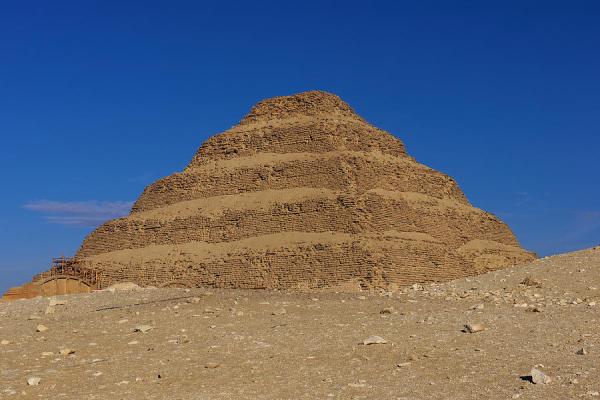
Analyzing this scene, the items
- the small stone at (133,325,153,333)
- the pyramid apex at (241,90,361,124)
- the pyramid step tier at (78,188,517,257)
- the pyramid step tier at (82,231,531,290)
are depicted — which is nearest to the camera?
the small stone at (133,325,153,333)

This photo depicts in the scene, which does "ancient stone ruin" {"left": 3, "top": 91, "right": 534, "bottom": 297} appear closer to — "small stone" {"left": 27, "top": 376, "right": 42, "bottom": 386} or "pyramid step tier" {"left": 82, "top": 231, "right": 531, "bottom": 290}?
"pyramid step tier" {"left": 82, "top": 231, "right": 531, "bottom": 290}

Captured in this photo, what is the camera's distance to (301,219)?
1478 inches

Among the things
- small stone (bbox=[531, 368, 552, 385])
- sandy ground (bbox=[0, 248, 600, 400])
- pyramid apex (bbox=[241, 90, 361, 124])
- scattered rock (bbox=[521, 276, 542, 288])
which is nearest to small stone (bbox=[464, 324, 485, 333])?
sandy ground (bbox=[0, 248, 600, 400])

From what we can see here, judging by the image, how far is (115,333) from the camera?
13.4 metres

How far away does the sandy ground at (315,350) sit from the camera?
321 inches

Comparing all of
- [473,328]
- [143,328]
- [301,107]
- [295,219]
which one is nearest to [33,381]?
[143,328]

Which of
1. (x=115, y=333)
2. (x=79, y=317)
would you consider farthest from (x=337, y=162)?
(x=115, y=333)

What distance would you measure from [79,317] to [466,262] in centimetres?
2682

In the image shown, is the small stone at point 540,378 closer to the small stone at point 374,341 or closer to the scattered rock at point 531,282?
the small stone at point 374,341

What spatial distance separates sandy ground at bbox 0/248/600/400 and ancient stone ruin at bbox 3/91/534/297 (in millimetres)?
16541

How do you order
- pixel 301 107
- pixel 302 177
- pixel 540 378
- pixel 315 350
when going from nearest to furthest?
pixel 540 378 → pixel 315 350 → pixel 302 177 → pixel 301 107

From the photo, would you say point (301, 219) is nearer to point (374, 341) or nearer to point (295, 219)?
point (295, 219)

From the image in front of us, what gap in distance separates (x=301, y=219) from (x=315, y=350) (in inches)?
1064

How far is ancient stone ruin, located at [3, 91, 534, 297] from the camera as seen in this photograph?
114ft
